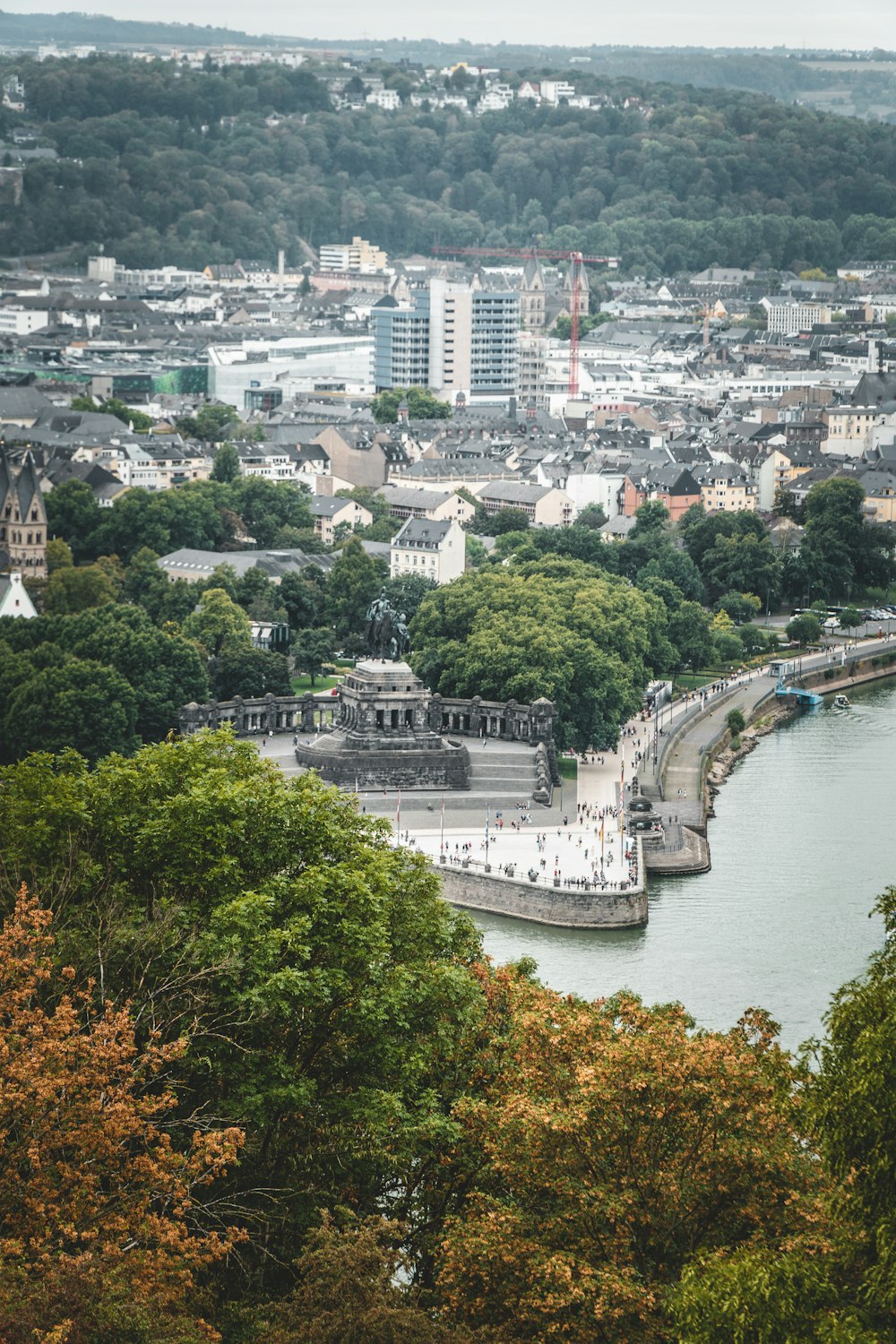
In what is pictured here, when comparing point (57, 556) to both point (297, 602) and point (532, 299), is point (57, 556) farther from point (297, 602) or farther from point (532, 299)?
point (532, 299)

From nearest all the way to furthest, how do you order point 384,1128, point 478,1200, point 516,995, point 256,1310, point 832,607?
point 256,1310
point 478,1200
point 384,1128
point 516,995
point 832,607

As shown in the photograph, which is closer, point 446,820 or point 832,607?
point 446,820

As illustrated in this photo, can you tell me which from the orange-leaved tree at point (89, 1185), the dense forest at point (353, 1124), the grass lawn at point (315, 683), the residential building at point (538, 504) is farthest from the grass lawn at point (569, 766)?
the orange-leaved tree at point (89, 1185)

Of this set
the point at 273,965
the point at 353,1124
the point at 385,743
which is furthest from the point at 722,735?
the point at 353,1124

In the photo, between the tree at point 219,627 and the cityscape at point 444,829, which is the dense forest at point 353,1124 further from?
the tree at point 219,627

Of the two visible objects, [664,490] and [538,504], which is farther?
[664,490]

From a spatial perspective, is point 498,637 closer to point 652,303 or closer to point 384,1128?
point 384,1128

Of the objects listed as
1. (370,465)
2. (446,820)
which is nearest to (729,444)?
(370,465)
